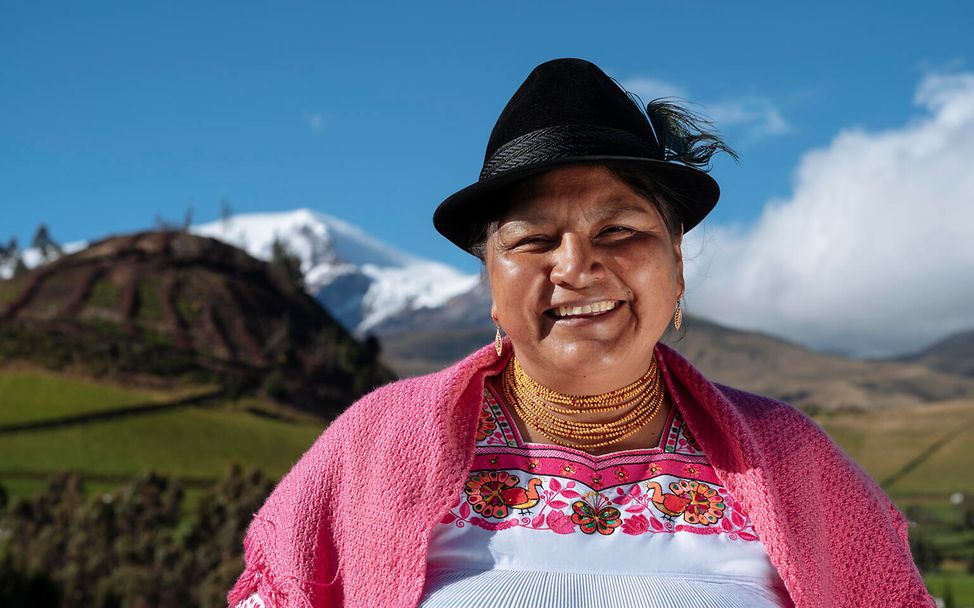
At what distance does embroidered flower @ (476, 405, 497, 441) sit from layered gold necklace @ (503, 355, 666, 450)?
71 mm

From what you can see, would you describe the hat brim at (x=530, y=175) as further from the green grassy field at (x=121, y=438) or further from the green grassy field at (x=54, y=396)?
the green grassy field at (x=54, y=396)

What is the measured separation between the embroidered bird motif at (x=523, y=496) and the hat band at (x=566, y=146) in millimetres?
680

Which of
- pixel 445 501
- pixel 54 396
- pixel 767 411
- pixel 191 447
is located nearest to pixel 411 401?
pixel 445 501

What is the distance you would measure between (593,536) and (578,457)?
20 centimetres

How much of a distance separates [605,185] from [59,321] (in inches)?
2170

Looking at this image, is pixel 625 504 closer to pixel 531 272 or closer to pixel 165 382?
pixel 531 272

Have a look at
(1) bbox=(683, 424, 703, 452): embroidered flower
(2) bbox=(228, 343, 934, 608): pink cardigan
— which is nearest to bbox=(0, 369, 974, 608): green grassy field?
(2) bbox=(228, 343, 934, 608): pink cardigan

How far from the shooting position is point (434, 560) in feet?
6.84

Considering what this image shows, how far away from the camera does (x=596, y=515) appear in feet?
6.82

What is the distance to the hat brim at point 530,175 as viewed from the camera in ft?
6.48

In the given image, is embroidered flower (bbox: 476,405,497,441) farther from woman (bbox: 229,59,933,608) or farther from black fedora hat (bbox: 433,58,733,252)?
black fedora hat (bbox: 433,58,733,252)

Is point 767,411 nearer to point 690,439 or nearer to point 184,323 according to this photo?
point 690,439

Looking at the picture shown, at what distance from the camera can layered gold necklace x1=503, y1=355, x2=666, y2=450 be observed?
2.20 metres

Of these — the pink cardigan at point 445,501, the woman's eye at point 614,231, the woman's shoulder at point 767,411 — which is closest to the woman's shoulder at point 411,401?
the pink cardigan at point 445,501
